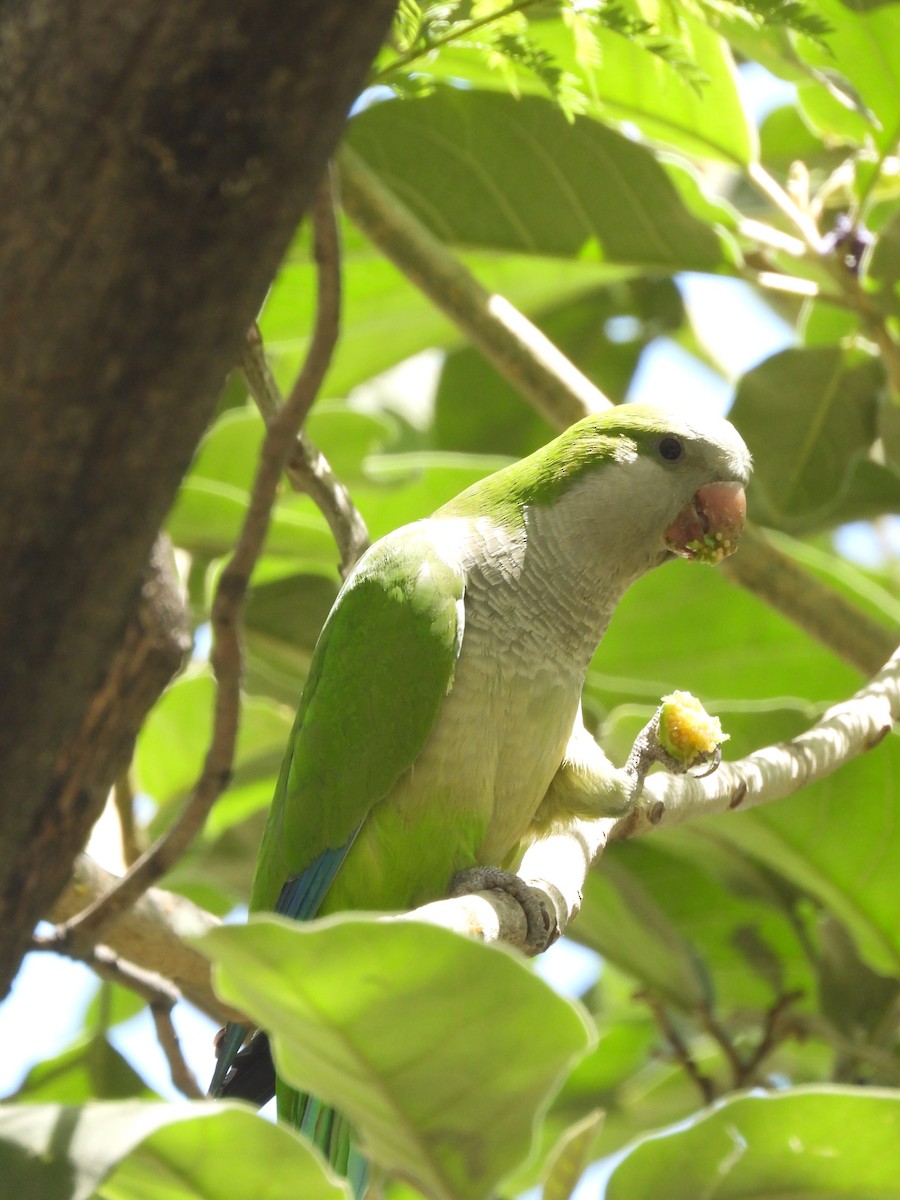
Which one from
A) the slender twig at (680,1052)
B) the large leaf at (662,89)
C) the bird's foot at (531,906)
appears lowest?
the slender twig at (680,1052)

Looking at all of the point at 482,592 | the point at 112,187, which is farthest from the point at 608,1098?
the point at 112,187

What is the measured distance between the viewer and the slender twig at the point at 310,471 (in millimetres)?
1931

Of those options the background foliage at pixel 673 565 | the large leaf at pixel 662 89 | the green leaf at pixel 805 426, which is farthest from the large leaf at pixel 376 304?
the green leaf at pixel 805 426

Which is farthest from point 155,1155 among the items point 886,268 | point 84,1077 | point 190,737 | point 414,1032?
point 886,268

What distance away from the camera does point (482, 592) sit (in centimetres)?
205

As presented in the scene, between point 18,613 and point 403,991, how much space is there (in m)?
0.46

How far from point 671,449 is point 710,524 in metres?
0.14

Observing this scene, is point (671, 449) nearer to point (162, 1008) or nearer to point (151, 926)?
point (151, 926)

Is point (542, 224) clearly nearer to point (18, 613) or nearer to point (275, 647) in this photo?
point (275, 647)

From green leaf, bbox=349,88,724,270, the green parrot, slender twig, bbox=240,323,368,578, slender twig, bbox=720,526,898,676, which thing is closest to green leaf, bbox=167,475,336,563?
slender twig, bbox=240,323,368,578

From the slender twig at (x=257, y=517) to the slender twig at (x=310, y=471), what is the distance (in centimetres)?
11

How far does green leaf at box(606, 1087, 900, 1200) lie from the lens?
4.81 ft

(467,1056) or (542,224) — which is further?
(542,224)

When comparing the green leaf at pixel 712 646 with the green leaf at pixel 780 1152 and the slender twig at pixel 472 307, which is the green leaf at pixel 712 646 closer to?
the slender twig at pixel 472 307
